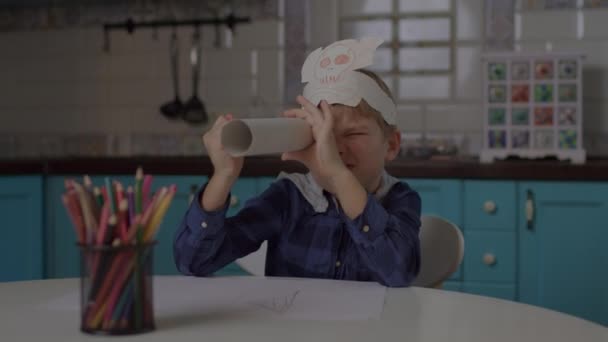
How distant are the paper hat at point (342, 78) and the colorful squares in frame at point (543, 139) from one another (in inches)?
60.0

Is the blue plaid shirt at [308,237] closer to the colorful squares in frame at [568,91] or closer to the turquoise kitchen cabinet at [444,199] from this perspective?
the turquoise kitchen cabinet at [444,199]

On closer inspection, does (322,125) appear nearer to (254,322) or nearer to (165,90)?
(254,322)

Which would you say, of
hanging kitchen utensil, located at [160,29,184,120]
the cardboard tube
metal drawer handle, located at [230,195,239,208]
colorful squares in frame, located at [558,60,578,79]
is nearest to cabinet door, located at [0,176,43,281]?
hanging kitchen utensil, located at [160,29,184,120]

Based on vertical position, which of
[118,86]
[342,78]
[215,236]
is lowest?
[215,236]

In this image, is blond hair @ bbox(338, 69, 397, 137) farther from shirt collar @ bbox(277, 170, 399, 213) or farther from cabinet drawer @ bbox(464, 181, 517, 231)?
cabinet drawer @ bbox(464, 181, 517, 231)

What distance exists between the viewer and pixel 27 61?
11.2 feet

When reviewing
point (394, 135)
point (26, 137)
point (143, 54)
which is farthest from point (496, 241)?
point (26, 137)

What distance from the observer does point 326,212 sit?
1396mm

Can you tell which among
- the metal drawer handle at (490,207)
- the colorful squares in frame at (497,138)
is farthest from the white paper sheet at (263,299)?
the colorful squares in frame at (497,138)

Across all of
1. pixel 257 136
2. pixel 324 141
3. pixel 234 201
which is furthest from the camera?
pixel 234 201

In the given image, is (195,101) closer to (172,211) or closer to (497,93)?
(172,211)

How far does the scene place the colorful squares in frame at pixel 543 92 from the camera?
105 inches

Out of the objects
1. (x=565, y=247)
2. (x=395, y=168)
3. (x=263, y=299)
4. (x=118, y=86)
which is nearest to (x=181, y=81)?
(x=118, y=86)

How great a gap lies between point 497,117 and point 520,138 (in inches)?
4.2
